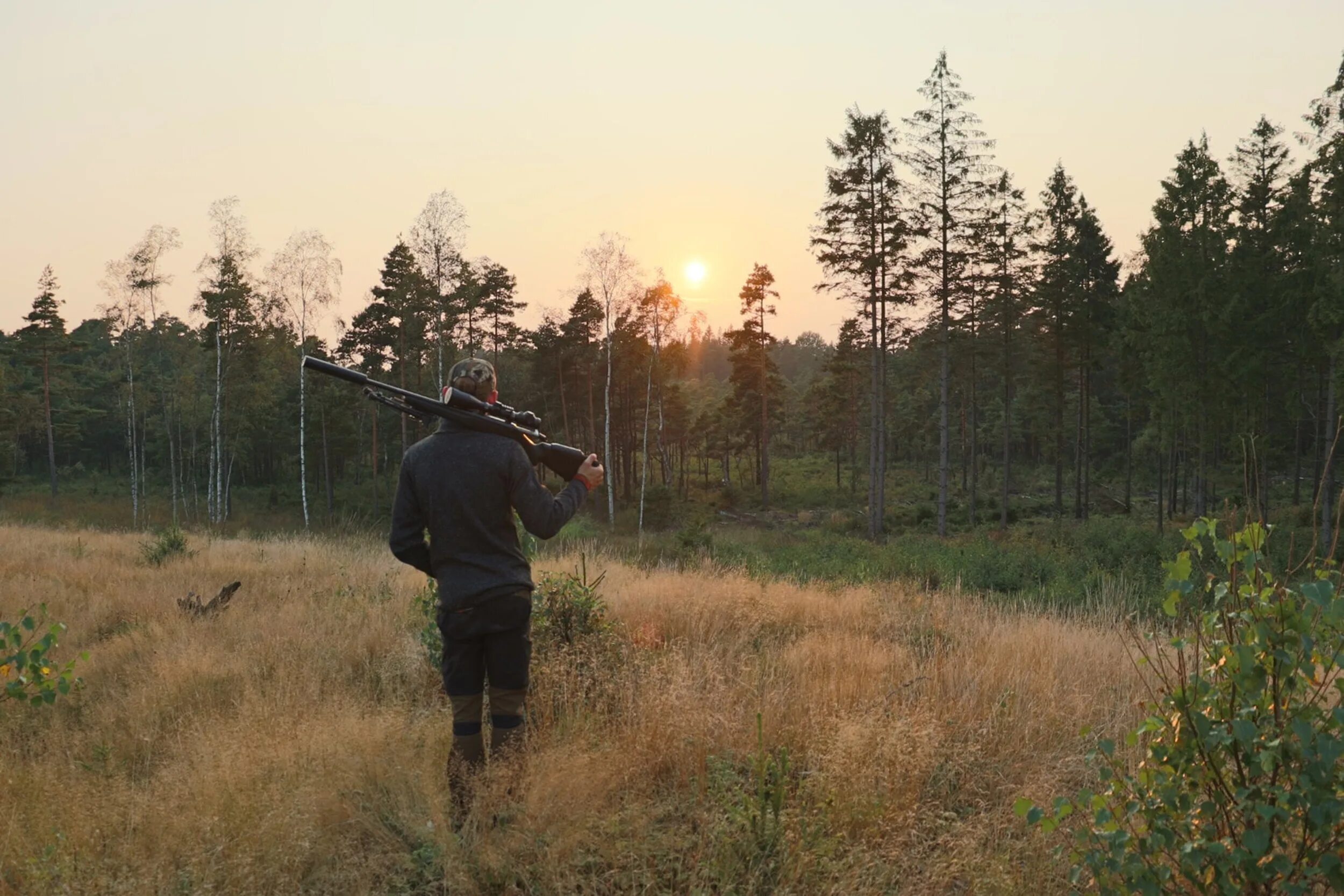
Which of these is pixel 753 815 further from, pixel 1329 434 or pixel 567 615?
pixel 1329 434

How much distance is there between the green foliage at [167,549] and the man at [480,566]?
10739 millimetres

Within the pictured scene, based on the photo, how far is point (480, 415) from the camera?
4.05 metres

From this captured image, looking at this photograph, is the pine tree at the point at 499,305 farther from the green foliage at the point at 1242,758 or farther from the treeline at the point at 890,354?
the green foliage at the point at 1242,758

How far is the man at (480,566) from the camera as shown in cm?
385

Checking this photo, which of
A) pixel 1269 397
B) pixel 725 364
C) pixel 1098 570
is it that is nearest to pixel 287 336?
pixel 1098 570

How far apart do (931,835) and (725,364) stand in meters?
134

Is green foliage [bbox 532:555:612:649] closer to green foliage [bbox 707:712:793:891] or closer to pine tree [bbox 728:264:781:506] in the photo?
green foliage [bbox 707:712:793:891]

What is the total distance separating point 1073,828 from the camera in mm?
3568

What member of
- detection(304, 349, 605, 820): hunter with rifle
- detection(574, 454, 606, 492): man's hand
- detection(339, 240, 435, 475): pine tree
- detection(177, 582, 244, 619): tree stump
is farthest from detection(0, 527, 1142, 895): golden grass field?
detection(339, 240, 435, 475): pine tree

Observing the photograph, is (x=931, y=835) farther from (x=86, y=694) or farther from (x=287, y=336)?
(x=287, y=336)

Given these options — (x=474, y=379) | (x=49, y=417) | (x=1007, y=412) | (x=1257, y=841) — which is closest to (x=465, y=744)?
(x=474, y=379)

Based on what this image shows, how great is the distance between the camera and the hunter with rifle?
3.85m

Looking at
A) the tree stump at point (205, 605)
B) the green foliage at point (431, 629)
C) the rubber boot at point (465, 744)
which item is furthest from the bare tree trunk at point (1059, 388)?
the rubber boot at point (465, 744)

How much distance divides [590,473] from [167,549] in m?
11.9
